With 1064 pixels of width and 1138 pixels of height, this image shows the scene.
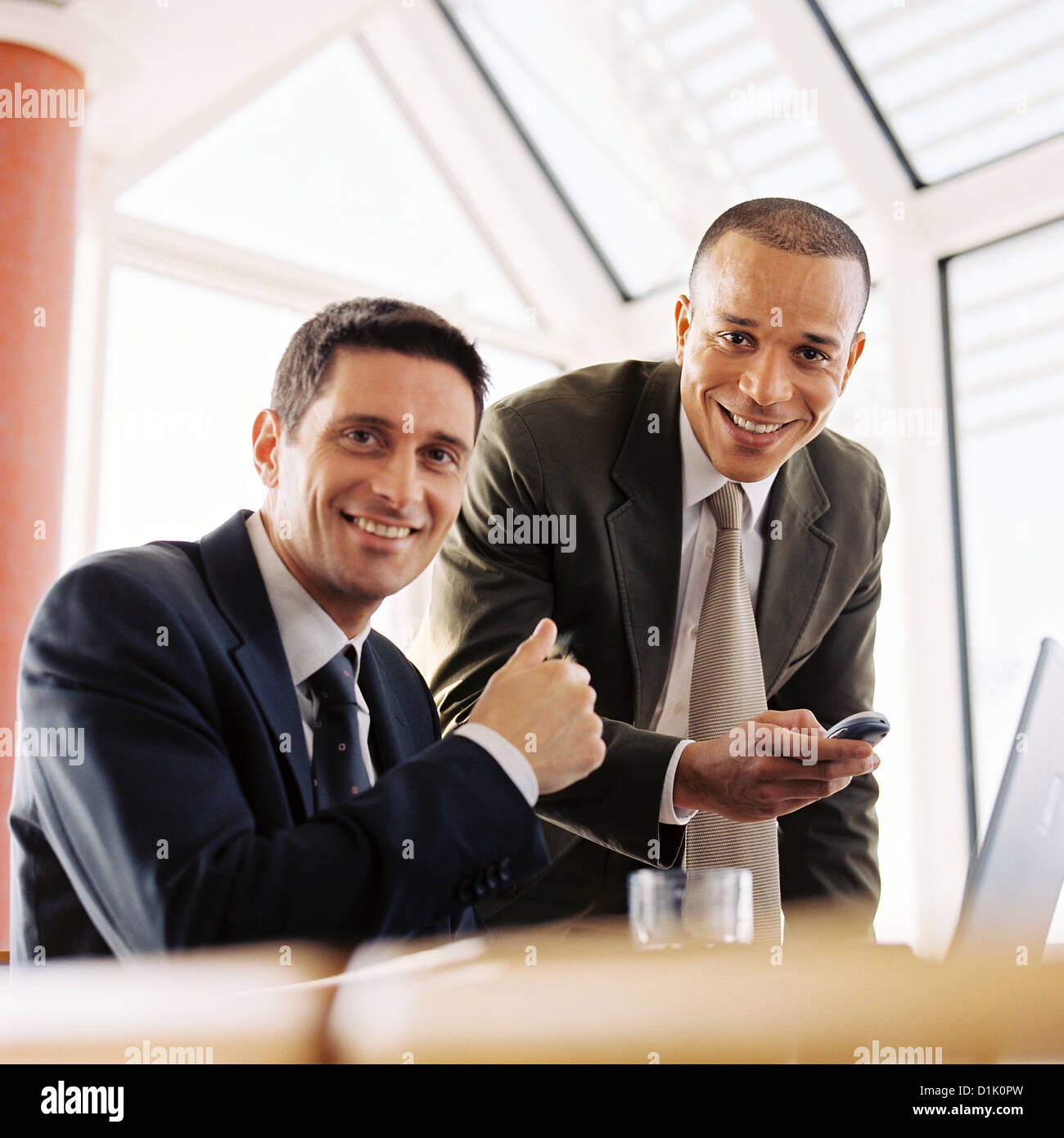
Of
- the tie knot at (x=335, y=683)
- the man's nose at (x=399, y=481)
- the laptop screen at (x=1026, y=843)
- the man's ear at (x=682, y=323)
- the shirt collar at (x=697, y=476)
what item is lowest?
the laptop screen at (x=1026, y=843)

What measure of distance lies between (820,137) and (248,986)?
16.5 feet

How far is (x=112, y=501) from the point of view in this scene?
4559mm

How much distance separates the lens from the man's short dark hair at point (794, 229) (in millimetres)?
1681

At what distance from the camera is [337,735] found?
1.28m

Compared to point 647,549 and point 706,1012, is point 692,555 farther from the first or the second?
point 706,1012

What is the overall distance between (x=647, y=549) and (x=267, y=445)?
61 centimetres

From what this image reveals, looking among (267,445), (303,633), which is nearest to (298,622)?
(303,633)

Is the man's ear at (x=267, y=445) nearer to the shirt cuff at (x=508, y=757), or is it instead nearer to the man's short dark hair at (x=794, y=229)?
the shirt cuff at (x=508, y=757)

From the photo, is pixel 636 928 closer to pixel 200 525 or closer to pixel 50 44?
pixel 50 44

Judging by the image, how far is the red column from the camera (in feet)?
12.0

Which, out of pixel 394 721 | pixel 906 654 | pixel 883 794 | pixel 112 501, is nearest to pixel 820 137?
pixel 906 654

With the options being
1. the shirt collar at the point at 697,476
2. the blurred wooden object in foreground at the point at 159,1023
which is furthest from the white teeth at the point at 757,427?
the blurred wooden object in foreground at the point at 159,1023

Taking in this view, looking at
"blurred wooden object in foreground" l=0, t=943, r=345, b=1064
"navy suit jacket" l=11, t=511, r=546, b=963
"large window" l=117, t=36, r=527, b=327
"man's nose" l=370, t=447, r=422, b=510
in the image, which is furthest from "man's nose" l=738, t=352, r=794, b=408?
"large window" l=117, t=36, r=527, b=327

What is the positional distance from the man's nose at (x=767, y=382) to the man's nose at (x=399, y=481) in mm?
573
